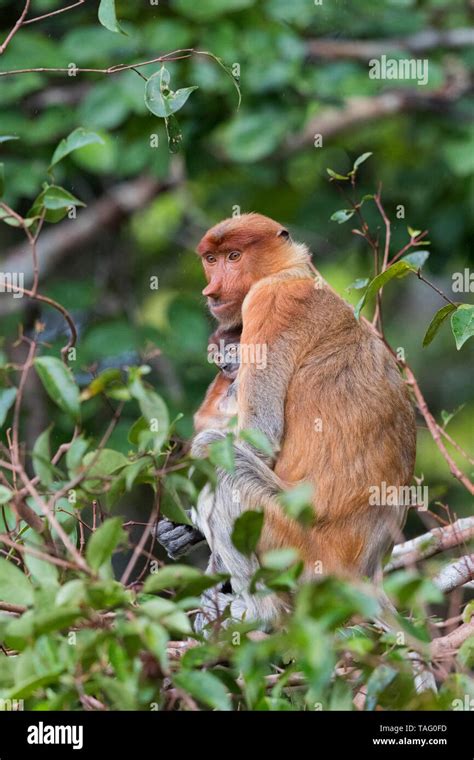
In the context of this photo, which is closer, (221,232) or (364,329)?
(364,329)

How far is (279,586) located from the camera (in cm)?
217

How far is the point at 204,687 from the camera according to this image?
2129 millimetres

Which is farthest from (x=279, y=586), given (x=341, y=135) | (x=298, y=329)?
(x=341, y=135)

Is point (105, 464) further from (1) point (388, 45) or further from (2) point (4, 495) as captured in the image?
(1) point (388, 45)

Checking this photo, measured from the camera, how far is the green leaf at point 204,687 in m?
2.11

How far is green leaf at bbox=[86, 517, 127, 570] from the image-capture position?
7.20 feet

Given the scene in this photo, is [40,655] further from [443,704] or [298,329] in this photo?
[298,329]

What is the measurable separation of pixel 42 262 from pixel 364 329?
3539 millimetres

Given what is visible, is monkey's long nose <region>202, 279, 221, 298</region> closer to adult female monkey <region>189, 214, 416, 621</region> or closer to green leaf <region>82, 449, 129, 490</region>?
adult female monkey <region>189, 214, 416, 621</region>

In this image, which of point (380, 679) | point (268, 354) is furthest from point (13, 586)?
point (268, 354)

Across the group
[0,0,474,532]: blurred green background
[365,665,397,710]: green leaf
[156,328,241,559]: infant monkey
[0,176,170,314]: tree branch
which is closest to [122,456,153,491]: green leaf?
[365,665,397,710]: green leaf

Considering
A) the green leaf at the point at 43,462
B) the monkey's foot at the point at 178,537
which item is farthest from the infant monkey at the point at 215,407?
the green leaf at the point at 43,462

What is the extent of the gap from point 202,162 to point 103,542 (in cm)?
533

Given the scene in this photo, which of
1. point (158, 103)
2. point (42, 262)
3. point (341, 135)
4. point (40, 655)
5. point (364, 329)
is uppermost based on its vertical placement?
point (341, 135)
